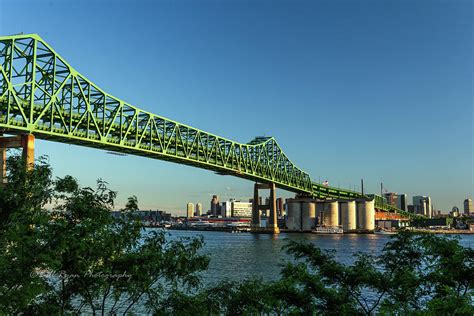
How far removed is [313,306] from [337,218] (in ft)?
542

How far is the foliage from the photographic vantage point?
53.0 ft

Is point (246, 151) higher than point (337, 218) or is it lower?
higher

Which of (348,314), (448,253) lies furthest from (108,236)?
(448,253)

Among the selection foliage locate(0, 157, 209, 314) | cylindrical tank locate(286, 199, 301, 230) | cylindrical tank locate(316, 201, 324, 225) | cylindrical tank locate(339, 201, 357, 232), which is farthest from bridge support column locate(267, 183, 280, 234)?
foliage locate(0, 157, 209, 314)

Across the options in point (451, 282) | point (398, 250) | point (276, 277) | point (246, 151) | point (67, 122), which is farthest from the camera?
point (246, 151)

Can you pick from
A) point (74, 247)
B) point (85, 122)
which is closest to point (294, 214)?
point (85, 122)

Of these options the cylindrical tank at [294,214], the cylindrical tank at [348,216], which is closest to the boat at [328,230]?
the cylindrical tank at [348,216]

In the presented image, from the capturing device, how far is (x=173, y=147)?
121312mm

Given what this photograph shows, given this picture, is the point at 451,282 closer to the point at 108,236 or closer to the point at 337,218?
the point at 108,236

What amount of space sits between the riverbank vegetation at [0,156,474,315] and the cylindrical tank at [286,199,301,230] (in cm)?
16366

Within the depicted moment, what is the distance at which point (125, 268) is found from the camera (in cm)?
1836

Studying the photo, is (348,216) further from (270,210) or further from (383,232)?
(270,210)

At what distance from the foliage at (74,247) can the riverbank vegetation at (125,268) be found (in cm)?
4

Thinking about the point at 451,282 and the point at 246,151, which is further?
the point at 246,151
